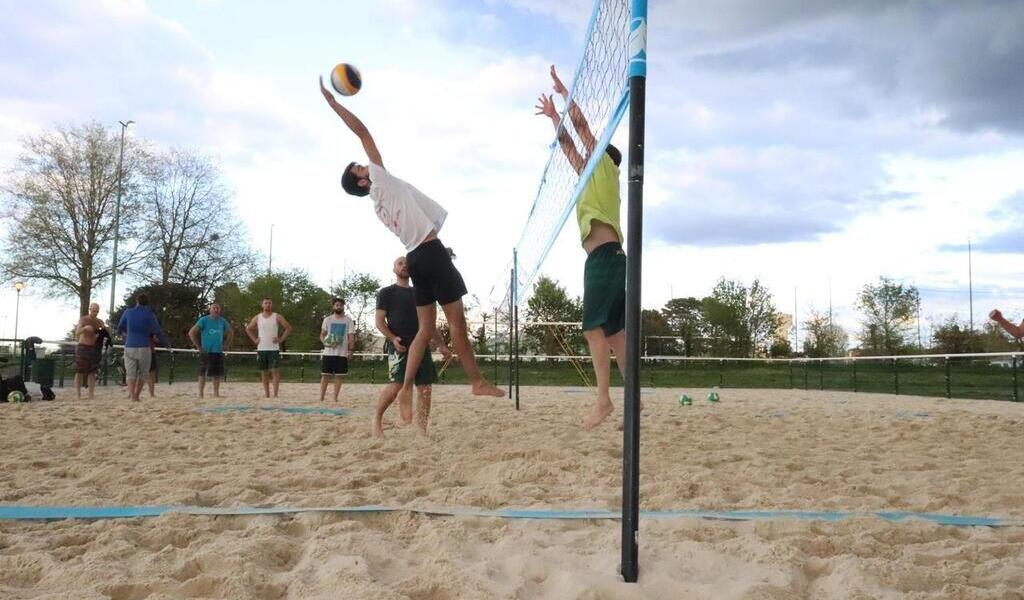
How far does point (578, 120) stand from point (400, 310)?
7.86 ft

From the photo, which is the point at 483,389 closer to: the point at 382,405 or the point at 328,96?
the point at 382,405

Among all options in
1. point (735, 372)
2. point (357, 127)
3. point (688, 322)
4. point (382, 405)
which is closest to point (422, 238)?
point (357, 127)

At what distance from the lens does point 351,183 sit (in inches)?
171

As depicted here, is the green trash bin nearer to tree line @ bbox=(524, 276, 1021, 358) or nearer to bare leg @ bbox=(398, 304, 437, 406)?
bare leg @ bbox=(398, 304, 437, 406)

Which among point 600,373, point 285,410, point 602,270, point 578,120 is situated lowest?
point 285,410

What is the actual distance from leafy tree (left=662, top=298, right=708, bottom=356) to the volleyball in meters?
24.4

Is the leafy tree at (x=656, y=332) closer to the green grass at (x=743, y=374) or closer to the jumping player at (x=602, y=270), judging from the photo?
the green grass at (x=743, y=374)

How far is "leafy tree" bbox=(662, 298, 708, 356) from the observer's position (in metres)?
34.1

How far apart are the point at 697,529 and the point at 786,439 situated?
8.85ft

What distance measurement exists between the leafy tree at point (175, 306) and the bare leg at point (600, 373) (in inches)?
1078

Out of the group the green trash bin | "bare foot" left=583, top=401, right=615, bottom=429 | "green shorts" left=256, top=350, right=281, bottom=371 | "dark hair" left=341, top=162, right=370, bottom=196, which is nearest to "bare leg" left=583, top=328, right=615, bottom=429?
"bare foot" left=583, top=401, right=615, bottom=429

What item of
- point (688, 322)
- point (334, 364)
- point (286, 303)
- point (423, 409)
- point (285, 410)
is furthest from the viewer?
point (688, 322)

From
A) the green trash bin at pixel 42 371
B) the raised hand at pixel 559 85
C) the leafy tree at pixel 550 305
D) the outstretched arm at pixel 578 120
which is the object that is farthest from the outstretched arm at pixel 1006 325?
the leafy tree at pixel 550 305

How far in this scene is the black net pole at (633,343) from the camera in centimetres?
177
